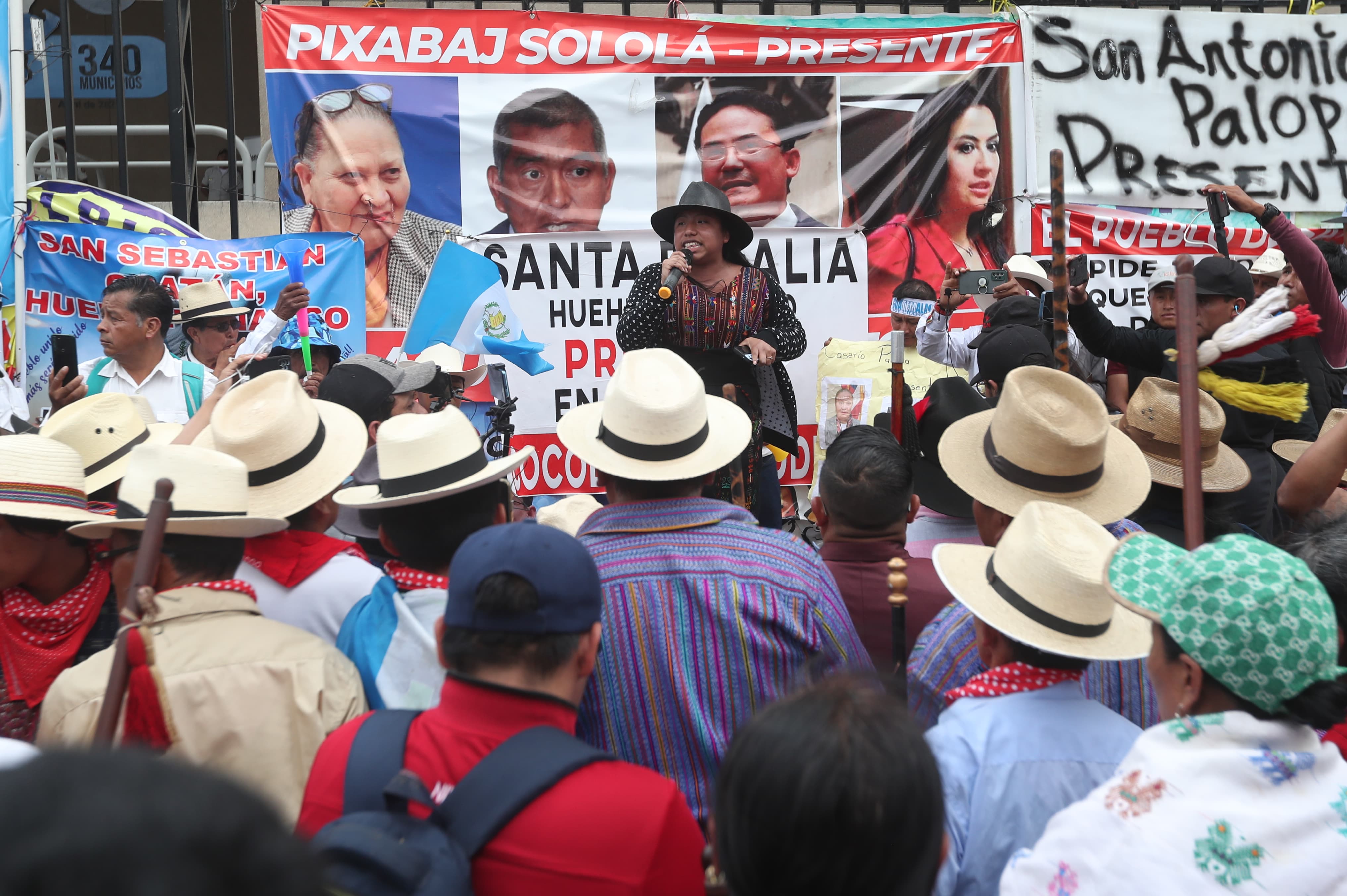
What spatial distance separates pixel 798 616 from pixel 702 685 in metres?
0.23

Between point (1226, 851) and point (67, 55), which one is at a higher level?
point (67, 55)

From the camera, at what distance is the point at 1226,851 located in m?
1.42

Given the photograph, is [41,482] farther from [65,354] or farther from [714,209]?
[714,209]

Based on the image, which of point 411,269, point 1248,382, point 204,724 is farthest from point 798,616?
point 411,269

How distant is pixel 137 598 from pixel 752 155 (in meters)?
5.23

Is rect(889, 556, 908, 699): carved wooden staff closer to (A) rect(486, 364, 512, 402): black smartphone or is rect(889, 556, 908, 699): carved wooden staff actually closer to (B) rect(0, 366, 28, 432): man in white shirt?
(A) rect(486, 364, 512, 402): black smartphone

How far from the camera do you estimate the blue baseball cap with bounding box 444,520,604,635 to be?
5.26 ft

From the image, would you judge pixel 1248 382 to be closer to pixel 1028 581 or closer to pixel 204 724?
pixel 1028 581

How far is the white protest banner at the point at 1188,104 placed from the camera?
6684mm

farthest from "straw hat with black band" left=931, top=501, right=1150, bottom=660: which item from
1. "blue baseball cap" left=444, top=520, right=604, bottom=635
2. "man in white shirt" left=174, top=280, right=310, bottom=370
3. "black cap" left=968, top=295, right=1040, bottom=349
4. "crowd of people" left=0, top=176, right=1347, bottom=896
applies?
"man in white shirt" left=174, top=280, right=310, bottom=370

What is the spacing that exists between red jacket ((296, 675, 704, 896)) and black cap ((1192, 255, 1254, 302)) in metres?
3.29

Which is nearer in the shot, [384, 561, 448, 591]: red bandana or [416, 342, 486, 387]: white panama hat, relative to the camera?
[384, 561, 448, 591]: red bandana

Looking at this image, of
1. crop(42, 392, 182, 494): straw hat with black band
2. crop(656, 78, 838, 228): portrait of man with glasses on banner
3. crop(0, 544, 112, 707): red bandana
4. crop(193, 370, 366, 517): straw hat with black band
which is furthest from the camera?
crop(656, 78, 838, 228): portrait of man with glasses on banner

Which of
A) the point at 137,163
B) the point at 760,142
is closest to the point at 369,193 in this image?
the point at 760,142
